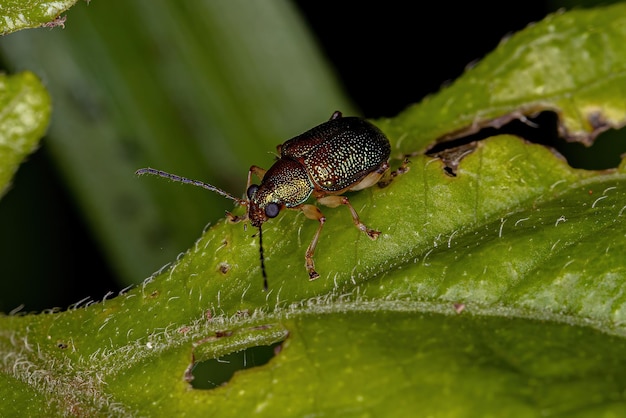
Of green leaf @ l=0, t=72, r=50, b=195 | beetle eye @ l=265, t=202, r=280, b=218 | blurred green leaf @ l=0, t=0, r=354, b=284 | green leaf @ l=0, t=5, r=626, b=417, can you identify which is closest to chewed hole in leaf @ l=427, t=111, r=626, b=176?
green leaf @ l=0, t=5, r=626, b=417

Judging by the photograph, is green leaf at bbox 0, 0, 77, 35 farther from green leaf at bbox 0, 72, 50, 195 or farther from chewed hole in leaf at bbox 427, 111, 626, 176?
chewed hole in leaf at bbox 427, 111, 626, 176

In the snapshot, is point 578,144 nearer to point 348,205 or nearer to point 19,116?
point 348,205

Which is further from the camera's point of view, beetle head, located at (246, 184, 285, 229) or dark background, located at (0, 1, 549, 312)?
dark background, located at (0, 1, 549, 312)

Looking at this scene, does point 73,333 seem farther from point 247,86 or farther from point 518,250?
point 247,86

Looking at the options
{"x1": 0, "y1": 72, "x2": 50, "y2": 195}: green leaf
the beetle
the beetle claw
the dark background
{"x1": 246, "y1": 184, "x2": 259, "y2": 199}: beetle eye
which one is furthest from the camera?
the dark background

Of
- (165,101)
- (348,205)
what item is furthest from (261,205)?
(165,101)

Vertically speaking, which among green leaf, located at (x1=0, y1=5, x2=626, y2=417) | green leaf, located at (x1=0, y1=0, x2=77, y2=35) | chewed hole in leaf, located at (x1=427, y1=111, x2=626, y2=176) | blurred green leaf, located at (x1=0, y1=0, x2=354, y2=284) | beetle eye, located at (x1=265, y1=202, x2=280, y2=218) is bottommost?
chewed hole in leaf, located at (x1=427, y1=111, x2=626, y2=176)
